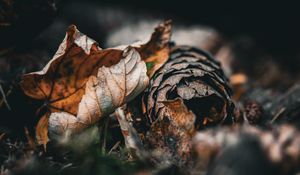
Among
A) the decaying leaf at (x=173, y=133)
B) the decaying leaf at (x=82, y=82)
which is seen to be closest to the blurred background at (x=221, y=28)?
the decaying leaf at (x=82, y=82)

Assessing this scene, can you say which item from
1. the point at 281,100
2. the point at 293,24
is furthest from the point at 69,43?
the point at 293,24

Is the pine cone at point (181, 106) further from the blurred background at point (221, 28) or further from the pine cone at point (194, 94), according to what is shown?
the blurred background at point (221, 28)

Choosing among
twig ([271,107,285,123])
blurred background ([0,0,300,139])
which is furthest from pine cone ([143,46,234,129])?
blurred background ([0,0,300,139])

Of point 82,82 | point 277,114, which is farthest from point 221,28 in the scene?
point 82,82

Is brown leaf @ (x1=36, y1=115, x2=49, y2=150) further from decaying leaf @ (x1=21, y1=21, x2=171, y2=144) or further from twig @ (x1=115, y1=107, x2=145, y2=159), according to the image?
twig @ (x1=115, y1=107, x2=145, y2=159)

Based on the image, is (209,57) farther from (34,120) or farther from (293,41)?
(293,41)

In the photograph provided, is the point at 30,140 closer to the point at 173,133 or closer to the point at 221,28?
the point at 173,133
